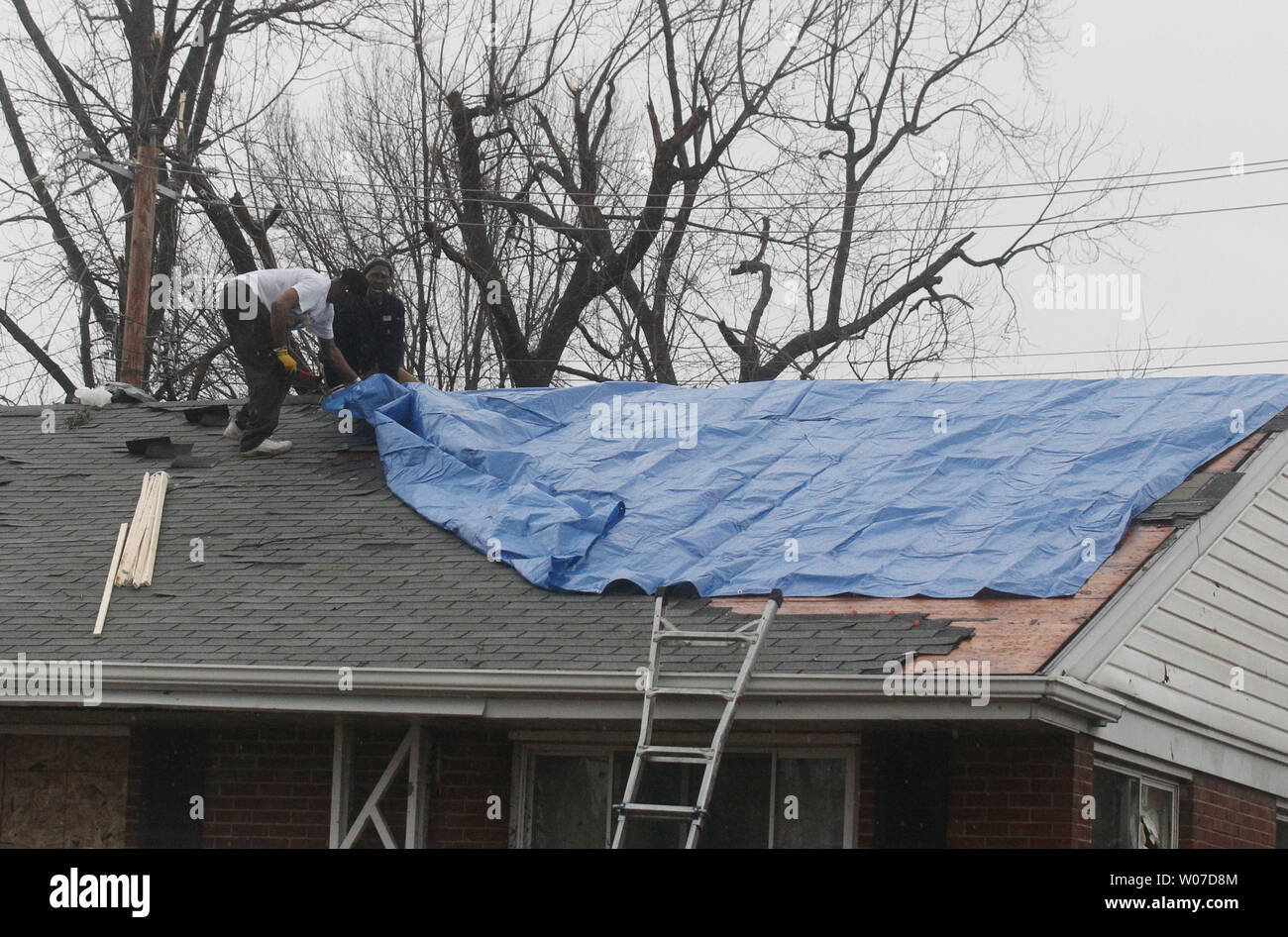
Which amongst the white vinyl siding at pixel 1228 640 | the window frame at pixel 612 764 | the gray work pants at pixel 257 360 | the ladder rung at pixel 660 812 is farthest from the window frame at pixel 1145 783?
the gray work pants at pixel 257 360

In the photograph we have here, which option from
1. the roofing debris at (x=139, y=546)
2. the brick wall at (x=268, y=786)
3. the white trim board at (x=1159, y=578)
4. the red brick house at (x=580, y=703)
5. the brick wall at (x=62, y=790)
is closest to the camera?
the white trim board at (x=1159, y=578)

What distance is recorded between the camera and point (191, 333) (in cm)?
2286

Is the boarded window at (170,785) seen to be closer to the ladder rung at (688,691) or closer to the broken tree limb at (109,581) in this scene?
the broken tree limb at (109,581)

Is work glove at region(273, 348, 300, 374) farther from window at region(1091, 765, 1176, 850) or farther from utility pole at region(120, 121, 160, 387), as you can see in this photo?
window at region(1091, 765, 1176, 850)

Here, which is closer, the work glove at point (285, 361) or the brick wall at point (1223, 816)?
the brick wall at point (1223, 816)

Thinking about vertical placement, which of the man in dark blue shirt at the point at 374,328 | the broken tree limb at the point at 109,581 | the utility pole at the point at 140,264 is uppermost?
the utility pole at the point at 140,264

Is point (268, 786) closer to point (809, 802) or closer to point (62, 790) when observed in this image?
point (62, 790)

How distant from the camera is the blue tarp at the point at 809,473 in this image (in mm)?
9016

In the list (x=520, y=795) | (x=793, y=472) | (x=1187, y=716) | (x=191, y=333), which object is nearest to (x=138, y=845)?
(x=520, y=795)

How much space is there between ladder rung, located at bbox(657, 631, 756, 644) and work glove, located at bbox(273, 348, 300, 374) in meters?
4.82

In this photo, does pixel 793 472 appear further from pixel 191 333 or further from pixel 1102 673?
pixel 191 333

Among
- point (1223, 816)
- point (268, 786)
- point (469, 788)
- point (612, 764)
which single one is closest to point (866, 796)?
point (612, 764)

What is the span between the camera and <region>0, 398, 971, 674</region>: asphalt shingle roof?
26.9 ft

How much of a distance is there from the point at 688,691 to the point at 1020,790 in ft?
5.71
